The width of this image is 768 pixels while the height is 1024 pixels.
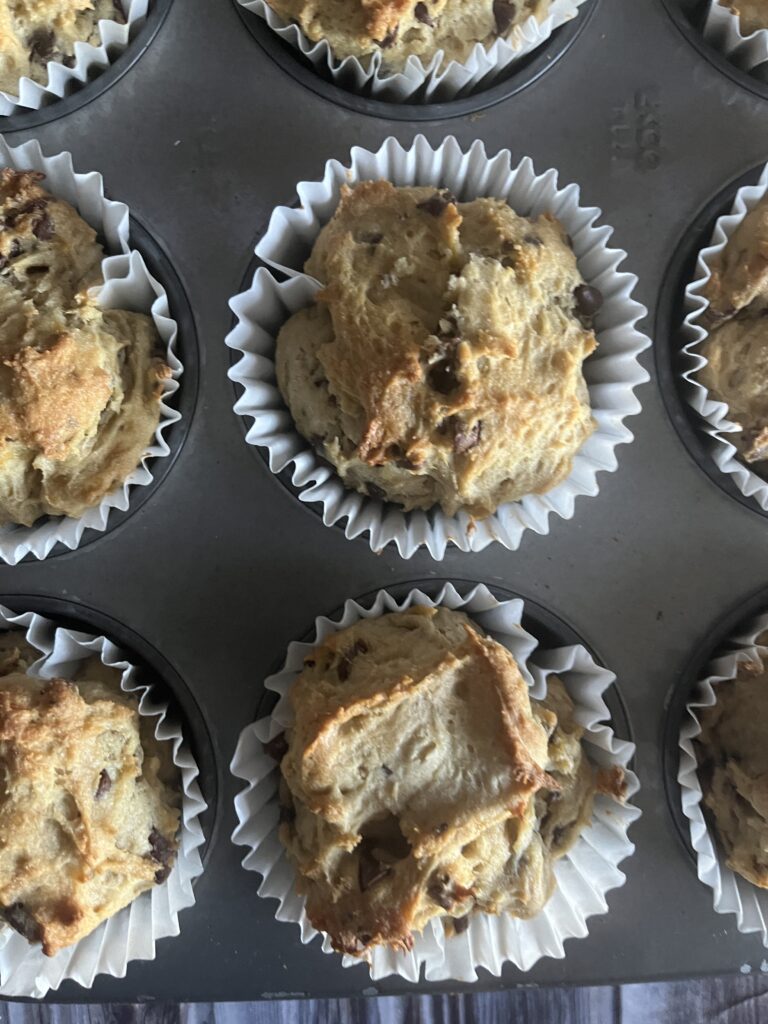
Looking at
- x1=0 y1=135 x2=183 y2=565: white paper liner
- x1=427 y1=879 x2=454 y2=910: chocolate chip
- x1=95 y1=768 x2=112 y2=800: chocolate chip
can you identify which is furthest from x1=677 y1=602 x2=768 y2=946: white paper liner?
x1=0 y1=135 x2=183 y2=565: white paper liner

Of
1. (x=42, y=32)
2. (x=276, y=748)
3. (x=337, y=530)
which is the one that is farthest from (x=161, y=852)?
(x=42, y=32)

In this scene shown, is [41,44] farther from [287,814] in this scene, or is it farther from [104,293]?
[287,814]

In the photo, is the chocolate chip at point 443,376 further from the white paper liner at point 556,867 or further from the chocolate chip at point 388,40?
the chocolate chip at point 388,40

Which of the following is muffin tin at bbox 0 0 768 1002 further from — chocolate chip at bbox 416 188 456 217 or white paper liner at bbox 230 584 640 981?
chocolate chip at bbox 416 188 456 217

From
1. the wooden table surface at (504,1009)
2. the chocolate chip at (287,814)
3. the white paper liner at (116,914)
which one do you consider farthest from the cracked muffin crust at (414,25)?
the wooden table surface at (504,1009)

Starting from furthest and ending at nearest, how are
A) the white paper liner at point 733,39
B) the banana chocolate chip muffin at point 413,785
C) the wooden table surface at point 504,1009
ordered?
the wooden table surface at point 504,1009 → the white paper liner at point 733,39 → the banana chocolate chip muffin at point 413,785

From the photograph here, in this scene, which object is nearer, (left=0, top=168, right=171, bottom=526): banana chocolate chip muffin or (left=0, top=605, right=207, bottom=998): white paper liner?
(left=0, top=168, right=171, bottom=526): banana chocolate chip muffin

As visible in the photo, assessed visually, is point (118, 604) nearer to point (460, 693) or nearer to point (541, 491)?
point (460, 693)
